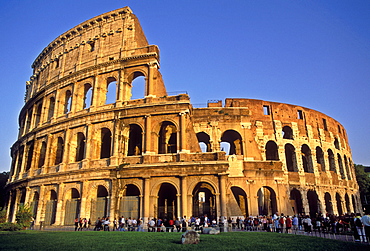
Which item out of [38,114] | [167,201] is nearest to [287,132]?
[167,201]

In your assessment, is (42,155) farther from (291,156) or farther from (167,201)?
(291,156)

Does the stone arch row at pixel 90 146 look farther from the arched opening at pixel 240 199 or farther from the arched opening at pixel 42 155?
the arched opening at pixel 240 199

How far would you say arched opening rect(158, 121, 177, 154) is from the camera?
20.8 metres

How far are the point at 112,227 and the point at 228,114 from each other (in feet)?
40.6

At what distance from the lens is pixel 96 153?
20.5 m

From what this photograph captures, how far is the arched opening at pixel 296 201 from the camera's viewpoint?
24.6m

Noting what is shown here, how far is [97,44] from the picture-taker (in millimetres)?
23594

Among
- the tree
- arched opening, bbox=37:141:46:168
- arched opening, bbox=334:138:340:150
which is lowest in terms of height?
the tree

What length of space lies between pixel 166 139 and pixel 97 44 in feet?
33.7

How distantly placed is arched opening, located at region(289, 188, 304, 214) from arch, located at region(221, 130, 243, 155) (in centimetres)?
644

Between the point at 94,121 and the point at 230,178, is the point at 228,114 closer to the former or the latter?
the point at 230,178

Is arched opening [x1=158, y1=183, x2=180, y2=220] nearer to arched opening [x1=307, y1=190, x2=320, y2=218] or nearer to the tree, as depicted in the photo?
arched opening [x1=307, y1=190, x2=320, y2=218]

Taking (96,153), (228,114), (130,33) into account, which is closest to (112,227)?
(96,153)

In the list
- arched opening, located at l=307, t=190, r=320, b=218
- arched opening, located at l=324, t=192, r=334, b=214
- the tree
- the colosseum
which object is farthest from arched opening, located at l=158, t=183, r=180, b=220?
the tree
